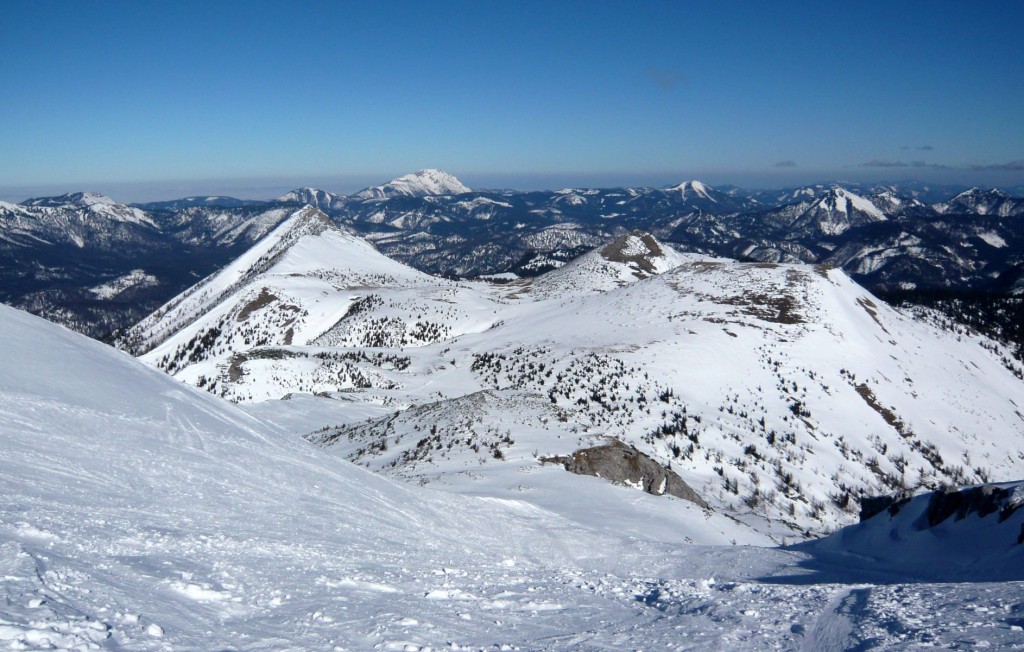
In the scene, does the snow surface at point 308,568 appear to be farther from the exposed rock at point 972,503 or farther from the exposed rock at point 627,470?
the exposed rock at point 627,470

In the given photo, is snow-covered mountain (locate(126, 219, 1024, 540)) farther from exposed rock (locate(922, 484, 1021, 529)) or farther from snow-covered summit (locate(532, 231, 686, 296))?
snow-covered summit (locate(532, 231, 686, 296))

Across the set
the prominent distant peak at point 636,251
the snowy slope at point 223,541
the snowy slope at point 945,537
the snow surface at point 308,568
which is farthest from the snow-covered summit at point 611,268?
the snow surface at point 308,568

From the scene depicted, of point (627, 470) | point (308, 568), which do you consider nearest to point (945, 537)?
point (627, 470)

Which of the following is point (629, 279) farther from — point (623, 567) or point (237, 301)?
point (623, 567)

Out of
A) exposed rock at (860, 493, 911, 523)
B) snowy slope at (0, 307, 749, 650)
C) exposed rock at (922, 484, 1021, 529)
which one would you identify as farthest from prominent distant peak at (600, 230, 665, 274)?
snowy slope at (0, 307, 749, 650)

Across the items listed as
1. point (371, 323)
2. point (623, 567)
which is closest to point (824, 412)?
point (623, 567)

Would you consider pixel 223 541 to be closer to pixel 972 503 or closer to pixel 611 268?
pixel 972 503
